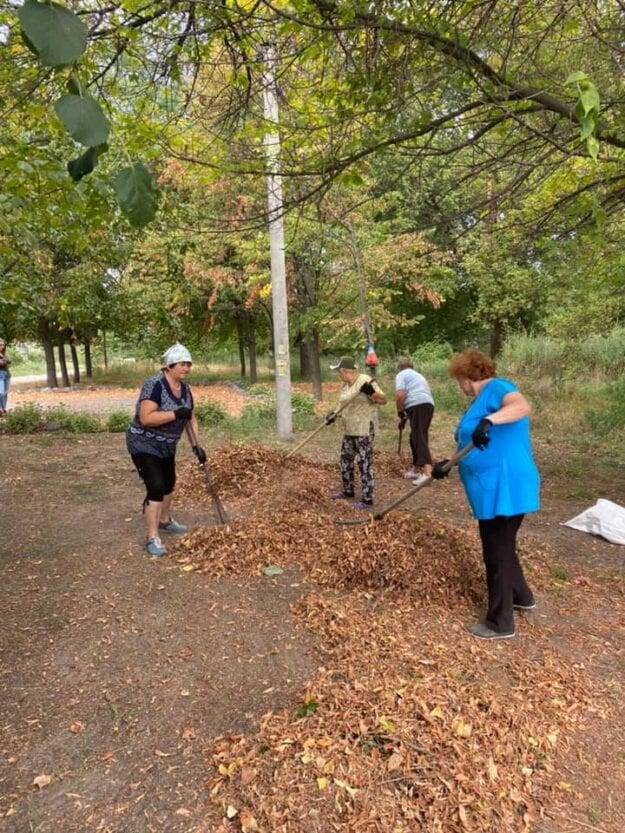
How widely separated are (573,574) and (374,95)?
3.90m

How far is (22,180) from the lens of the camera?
12.8 ft

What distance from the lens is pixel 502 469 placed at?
322cm

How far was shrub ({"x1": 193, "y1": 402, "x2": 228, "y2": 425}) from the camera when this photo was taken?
11.7 metres

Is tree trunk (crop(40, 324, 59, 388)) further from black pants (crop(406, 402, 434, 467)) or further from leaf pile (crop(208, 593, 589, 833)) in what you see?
leaf pile (crop(208, 593, 589, 833))

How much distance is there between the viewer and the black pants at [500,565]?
3330mm

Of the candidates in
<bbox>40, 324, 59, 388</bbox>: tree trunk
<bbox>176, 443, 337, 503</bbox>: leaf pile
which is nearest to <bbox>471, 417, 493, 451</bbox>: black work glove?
<bbox>176, 443, 337, 503</bbox>: leaf pile

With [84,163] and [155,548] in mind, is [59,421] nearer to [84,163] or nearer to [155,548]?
[155,548]

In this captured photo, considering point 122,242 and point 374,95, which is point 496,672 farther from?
point 122,242

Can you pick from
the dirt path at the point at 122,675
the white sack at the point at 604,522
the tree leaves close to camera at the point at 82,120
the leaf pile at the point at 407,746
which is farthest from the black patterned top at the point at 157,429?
the white sack at the point at 604,522

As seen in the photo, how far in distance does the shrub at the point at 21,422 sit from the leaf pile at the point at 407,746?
950cm

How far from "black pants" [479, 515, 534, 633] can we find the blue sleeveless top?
0.36ft

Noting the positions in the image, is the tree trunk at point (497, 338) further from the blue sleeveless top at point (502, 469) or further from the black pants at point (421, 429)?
the blue sleeveless top at point (502, 469)

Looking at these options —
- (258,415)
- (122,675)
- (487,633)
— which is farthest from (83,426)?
(487,633)

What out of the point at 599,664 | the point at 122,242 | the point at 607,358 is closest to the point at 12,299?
the point at 122,242
